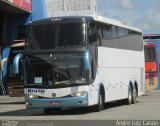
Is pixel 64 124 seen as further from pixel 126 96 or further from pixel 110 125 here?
pixel 126 96

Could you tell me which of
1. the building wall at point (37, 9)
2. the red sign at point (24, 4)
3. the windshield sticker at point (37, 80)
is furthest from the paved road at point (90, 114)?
the building wall at point (37, 9)

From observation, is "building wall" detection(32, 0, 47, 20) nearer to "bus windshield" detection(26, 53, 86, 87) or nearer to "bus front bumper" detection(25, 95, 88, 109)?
"bus windshield" detection(26, 53, 86, 87)

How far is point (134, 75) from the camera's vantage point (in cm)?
2928

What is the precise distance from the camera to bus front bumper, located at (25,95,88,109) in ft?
68.7

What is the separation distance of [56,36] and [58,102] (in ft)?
8.02

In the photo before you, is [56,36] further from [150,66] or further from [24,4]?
[24,4]

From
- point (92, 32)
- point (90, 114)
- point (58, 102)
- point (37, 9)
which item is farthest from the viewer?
point (37, 9)

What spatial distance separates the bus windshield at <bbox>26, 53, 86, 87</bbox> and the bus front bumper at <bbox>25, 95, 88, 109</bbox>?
54 cm

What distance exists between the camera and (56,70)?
21.2 m

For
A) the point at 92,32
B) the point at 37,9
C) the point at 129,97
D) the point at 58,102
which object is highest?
the point at 37,9

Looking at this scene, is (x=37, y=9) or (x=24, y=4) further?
(x=37, y=9)

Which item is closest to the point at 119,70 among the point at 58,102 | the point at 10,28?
the point at 58,102

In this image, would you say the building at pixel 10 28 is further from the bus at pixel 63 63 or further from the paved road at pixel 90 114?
the bus at pixel 63 63

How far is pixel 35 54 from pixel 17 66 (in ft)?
7.47
